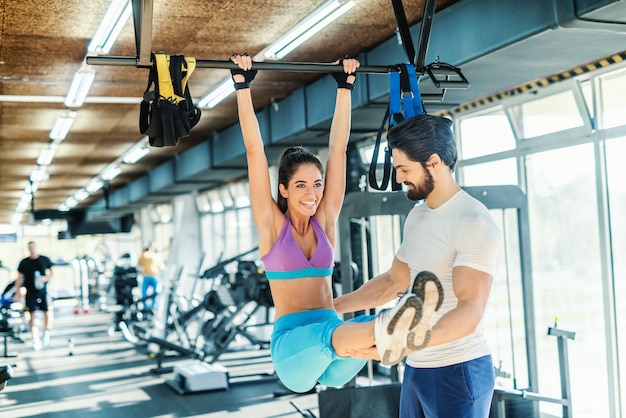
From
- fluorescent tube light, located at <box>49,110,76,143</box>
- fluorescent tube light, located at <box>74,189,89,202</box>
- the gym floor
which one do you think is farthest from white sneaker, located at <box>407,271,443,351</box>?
fluorescent tube light, located at <box>74,189,89,202</box>

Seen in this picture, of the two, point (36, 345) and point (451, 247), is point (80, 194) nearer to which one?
point (36, 345)

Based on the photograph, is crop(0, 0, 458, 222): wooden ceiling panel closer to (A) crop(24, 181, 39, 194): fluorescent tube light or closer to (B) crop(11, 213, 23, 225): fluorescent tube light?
(A) crop(24, 181, 39, 194): fluorescent tube light

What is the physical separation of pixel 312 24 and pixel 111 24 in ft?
4.16

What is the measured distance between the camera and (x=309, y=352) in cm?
230

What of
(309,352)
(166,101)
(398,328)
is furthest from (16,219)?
(398,328)

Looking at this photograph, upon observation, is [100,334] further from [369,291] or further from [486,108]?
[369,291]

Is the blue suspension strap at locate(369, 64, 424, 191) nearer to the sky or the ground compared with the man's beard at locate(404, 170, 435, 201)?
nearer to the sky

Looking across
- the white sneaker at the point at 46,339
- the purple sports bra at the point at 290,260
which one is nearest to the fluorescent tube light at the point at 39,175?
the white sneaker at the point at 46,339

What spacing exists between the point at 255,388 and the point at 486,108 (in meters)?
3.79

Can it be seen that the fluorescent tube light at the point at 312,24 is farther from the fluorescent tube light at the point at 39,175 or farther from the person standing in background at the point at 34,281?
the fluorescent tube light at the point at 39,175

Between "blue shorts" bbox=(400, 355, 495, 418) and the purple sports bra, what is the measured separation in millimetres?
525

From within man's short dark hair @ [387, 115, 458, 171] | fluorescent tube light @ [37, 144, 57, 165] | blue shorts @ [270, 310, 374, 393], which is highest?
fluorescent tube light @ [37, 144, 57, 165]

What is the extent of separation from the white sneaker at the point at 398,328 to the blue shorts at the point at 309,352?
0.30m

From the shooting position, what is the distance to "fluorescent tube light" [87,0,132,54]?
4.20m
